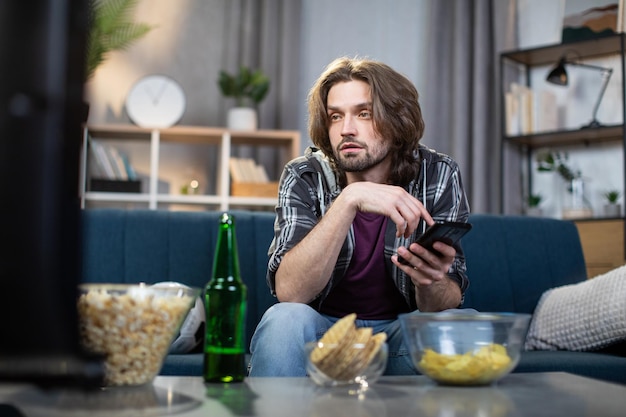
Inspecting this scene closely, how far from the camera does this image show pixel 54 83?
54cm

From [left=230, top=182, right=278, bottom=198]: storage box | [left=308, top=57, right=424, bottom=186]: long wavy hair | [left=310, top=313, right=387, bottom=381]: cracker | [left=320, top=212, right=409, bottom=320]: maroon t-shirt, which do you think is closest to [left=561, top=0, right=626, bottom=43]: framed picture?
[left=230, top=182, right=278, bottom=198]: storage box

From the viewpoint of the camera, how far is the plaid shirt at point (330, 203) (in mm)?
1783

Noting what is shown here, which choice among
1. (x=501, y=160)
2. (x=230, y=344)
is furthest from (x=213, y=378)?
(x=501, y=160)

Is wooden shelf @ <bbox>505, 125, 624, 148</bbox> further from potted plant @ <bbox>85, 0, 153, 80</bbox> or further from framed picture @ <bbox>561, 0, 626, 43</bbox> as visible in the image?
potted plant @ <bbox>85, 0, 153, 80</bbox>

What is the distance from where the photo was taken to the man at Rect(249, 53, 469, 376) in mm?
1526

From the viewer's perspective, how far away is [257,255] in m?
2.29

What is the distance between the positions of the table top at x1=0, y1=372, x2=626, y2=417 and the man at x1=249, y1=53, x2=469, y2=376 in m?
0.41

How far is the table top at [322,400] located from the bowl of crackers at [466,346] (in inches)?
0.8

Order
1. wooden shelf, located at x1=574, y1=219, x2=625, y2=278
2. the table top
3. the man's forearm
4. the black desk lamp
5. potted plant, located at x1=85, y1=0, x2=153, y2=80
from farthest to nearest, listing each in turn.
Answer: the black desk lamp → potted plant, located at x1=85, y1=0, x2=153, y2=80 → wooden shelf, located at x1=574, y1=219, x2=625, y2=278 → the man's forearm → the table top

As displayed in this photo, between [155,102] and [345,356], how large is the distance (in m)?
3.33

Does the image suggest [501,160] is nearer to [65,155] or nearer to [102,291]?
[102,291]

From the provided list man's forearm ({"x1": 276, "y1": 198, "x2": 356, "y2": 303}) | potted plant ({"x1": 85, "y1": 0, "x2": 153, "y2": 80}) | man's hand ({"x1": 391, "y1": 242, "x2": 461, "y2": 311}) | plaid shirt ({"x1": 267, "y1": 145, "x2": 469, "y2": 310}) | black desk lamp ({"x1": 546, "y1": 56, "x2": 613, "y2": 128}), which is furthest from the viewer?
black desk lamp ({"x1": 546, "y1": 56, "x2": 613, "y2": 128})

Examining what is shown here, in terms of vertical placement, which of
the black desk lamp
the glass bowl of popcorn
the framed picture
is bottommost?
the glass bowl of popcorn

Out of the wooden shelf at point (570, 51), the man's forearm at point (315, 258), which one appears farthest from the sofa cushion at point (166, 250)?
the wooden shelf at point (570, 51)
